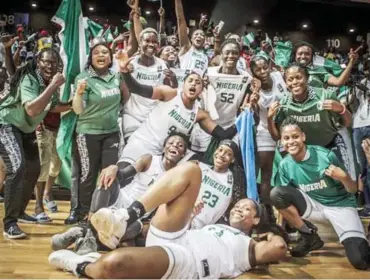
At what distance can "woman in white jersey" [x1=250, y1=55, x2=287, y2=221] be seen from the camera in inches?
131

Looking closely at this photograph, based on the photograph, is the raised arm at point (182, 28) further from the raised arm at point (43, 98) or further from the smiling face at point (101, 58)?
the raised arm at point (43, 98)

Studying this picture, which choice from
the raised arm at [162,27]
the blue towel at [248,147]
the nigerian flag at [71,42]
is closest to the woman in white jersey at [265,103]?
the blue towel at [248,147]

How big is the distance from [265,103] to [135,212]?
1.06m

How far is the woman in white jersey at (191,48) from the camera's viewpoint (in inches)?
128

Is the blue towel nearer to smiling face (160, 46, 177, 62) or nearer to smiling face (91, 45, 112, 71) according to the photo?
smiling face (160, 46, 177, 62)

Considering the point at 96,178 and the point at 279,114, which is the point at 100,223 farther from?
the point at 279,114

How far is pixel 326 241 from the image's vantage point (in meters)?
3.56

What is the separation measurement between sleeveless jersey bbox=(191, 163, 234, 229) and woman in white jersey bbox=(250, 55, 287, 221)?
24cm

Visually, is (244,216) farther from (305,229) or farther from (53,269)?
(53,269)

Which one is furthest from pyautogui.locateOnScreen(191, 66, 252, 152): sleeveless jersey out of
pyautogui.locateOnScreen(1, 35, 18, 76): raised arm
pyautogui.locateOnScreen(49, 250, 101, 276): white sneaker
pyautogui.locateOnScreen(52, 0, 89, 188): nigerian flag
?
pyautogui.locateOnScreen(1, 35, 18, 76): raised arm

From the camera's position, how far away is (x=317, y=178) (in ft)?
11.0

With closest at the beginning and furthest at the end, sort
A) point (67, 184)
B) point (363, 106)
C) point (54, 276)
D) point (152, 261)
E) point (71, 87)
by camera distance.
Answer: point (152, 261) < point (54, 276) < point (71, 87) < point (67, 184) < point (363, 106)

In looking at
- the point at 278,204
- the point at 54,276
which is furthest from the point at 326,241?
the point at 54,276

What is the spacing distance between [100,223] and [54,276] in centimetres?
34
